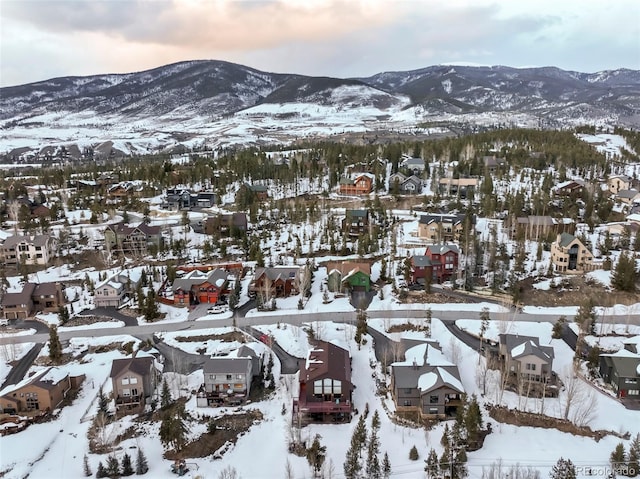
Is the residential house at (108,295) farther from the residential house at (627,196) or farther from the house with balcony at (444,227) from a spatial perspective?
the residential house at (627,196)

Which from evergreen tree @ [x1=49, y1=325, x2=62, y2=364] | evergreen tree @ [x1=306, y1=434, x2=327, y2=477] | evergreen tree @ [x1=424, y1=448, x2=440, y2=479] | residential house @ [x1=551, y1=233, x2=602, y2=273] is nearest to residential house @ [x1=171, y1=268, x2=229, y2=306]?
evergreen tree @ [x1=49, y1=325, x2=62, y2=364]

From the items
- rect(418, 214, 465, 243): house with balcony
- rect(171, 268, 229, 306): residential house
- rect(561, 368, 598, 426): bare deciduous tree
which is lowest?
rect(561, 368, 598, 426): bare deciduous tree

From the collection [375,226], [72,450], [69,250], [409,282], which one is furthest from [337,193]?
[72,450]

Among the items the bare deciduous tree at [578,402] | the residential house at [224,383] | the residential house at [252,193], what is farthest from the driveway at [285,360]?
the residential house at [252,193]

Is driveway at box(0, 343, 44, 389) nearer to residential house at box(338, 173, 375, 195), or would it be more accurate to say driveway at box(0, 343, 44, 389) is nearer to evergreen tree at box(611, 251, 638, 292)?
evergreen tree at box(611, 251, 638, 292)

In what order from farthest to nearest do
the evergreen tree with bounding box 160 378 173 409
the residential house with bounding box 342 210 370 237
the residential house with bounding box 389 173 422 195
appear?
the residential house with bounding box 389 173 422 195, the residential house with bounding box 342 210 370 237, the evergreen tree with bounding box 160 378 173 409

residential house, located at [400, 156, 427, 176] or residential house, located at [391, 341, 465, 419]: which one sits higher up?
residential house, located at [400, 156, 427, 176]

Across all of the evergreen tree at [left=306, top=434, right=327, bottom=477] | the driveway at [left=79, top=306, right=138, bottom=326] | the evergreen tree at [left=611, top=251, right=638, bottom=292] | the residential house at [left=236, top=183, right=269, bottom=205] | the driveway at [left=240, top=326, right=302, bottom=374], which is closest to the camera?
the evergreen tree at [left=306, top=434, right=327, bottom=477]
